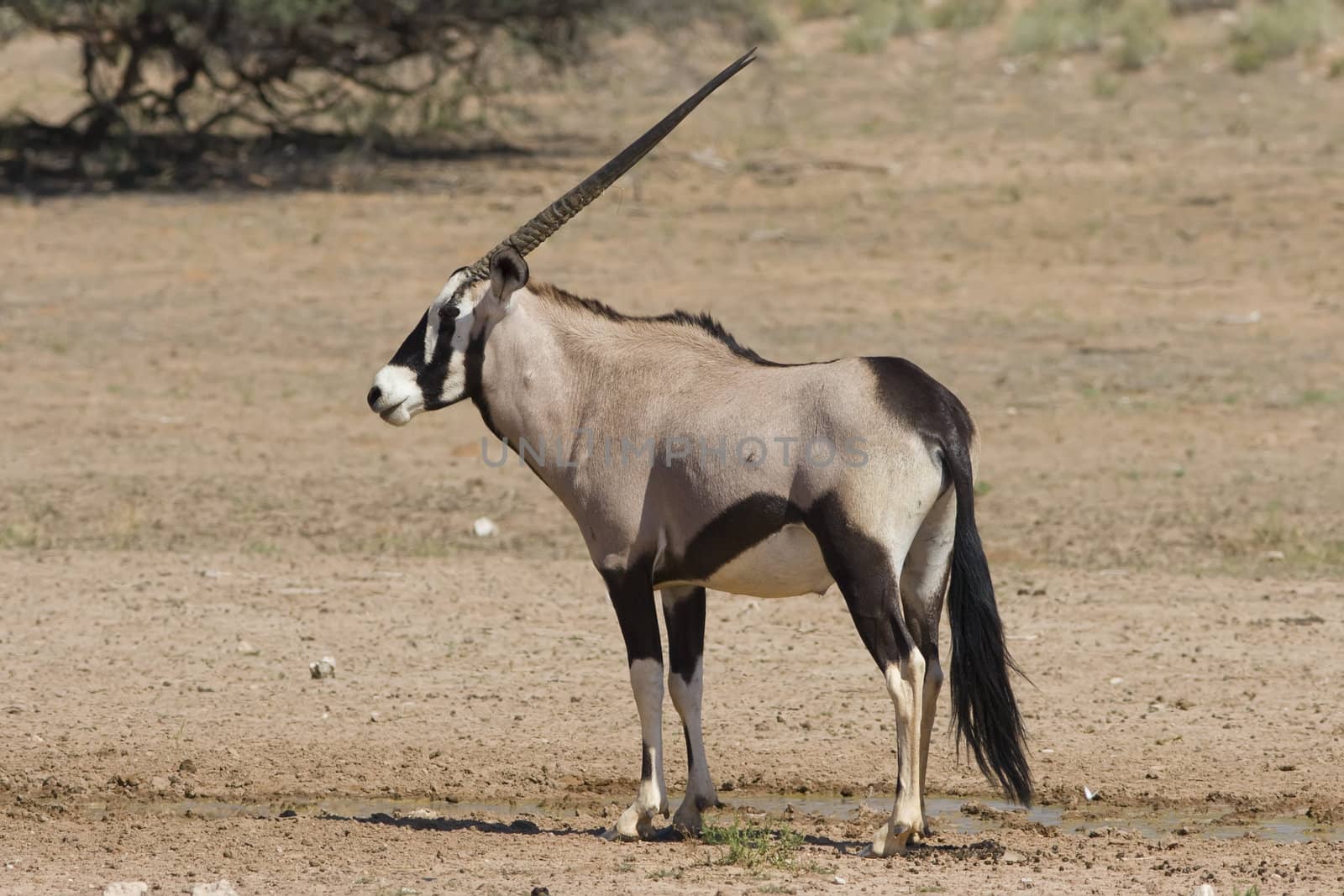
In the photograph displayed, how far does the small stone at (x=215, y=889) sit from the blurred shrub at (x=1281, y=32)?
82.6ft

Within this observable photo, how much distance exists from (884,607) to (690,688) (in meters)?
0.98

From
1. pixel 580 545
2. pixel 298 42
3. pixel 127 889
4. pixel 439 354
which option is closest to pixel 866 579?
pixel 439 354

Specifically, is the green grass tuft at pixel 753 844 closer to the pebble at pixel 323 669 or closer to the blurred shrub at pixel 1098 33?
the pebble at pixel 323 669

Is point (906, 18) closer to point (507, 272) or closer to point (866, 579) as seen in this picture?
point (507, 272)

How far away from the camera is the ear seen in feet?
21.0

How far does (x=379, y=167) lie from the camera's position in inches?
899

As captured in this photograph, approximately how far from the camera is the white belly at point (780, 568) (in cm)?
605

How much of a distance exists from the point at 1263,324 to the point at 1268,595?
24.0 ft

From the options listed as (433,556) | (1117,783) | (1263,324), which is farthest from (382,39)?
(1117,783)

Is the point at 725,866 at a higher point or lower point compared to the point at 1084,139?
higher

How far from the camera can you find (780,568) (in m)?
6.12

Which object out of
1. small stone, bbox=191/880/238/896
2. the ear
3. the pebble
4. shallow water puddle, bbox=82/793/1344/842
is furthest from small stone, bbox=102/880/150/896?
the pebble

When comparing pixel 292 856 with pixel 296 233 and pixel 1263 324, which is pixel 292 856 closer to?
pixel 1263 324

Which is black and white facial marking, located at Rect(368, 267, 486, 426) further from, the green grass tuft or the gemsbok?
the green grass tuft
